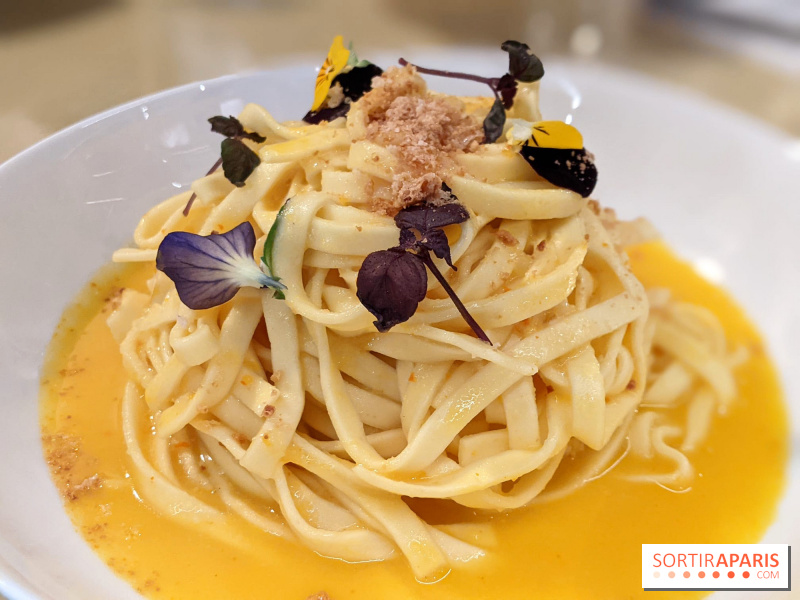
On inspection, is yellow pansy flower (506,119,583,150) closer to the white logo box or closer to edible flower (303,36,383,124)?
edible flower (303,36,383,124)

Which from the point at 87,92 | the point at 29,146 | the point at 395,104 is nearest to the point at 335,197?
the point at 395,104

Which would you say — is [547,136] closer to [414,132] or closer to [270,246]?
[414,132]

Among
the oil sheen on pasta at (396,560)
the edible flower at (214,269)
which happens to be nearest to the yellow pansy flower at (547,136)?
the edible flower at (214,269)

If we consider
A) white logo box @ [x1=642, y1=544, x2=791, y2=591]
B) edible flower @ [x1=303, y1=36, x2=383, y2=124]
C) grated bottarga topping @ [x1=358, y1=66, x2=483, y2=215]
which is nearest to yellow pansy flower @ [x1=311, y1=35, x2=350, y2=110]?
edible flower @ [x1=303, y1=36, x2=383, y2=124]

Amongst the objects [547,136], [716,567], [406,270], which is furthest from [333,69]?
[716,567]

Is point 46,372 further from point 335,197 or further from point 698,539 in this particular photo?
point 698,539
